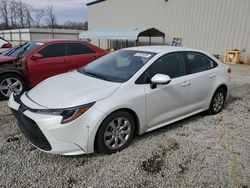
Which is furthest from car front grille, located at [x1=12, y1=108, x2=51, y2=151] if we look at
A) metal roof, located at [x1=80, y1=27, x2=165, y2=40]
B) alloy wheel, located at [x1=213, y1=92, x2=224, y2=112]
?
metal roof, located at [x1=80, y1=27, x2=165, y2=40]

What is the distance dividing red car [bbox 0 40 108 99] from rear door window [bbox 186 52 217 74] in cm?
323

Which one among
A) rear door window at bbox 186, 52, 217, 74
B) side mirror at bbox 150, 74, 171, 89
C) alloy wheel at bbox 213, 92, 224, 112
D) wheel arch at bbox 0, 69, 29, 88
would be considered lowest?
alloy wheel at bbox 213, 92, 224, 112

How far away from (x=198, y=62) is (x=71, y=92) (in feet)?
8.15

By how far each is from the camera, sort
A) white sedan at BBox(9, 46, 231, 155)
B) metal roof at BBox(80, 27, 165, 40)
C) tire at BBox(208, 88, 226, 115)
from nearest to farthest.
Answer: white sedan at BBox(9, 46, 231, 155) → tire at BBox(208, 88, 226, 115) → metal roof at BBox(80, 27, 165, 40)

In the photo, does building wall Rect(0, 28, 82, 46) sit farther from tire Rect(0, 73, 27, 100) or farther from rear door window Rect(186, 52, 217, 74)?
rear door window Rect(186, 52, 217, 74)

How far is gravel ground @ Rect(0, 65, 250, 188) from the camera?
2.54 meters

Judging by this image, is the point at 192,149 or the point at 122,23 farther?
the point at 122,23

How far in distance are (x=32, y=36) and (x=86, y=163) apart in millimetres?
31618

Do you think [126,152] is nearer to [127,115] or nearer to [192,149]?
[127,115]

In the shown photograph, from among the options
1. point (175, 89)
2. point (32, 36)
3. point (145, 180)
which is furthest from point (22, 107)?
point (32, 36)

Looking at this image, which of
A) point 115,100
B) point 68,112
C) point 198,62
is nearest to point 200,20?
point 198,62

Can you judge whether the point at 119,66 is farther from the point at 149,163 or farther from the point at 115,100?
the point at 149,163

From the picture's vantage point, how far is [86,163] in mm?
2848

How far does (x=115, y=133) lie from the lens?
3.02 m
